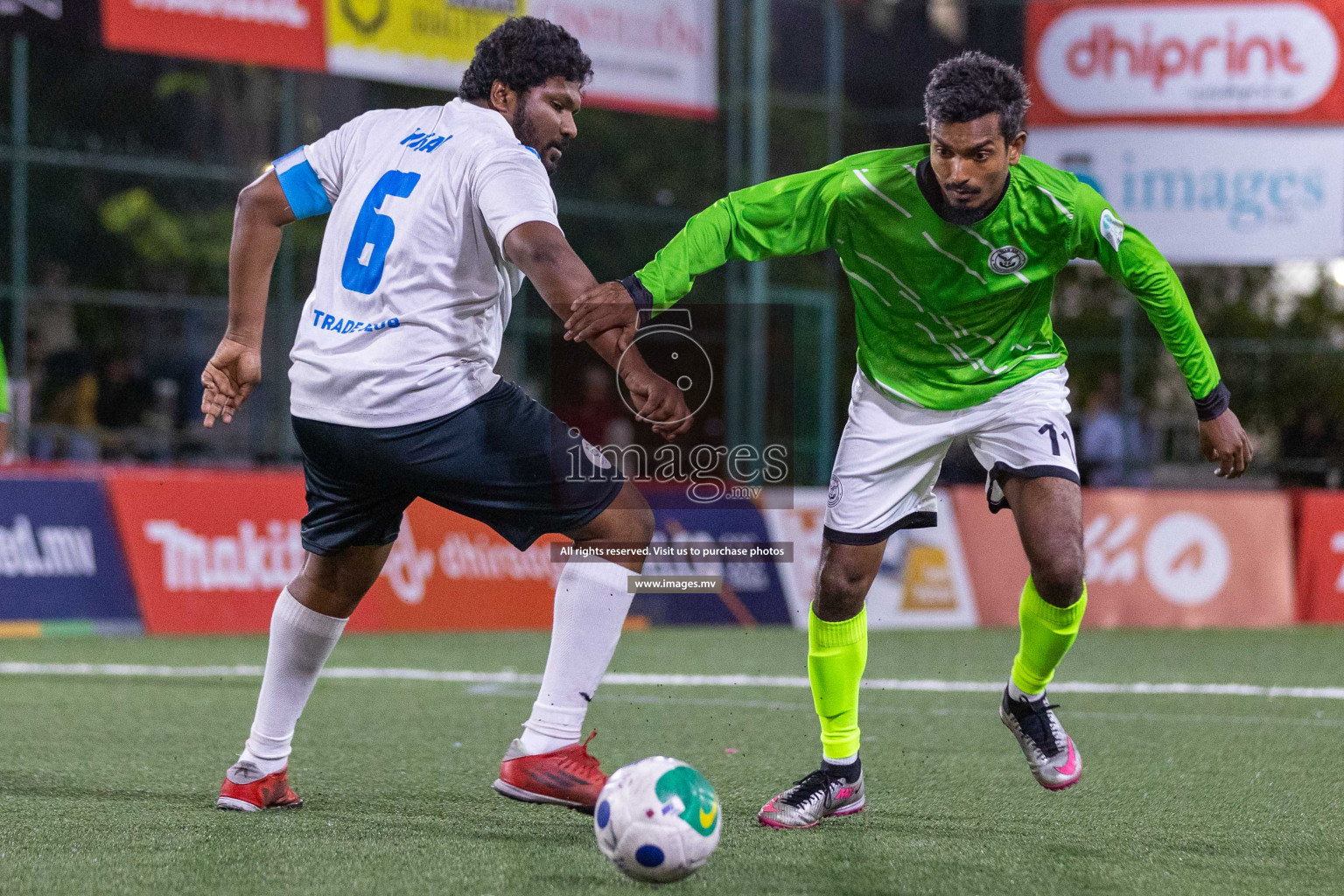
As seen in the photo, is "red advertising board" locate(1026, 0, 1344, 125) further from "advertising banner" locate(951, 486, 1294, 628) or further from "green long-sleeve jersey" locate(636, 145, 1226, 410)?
"green long-sleeve jersey" locate(636, 145, 1226, 410)

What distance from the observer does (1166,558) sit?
39.7 ft

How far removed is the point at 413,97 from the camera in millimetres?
16703

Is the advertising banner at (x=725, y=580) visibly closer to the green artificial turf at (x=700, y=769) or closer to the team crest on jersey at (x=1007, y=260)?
the green artificial turf at (x=700, y=769)

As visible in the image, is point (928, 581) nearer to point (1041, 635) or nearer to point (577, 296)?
point (1041, 635)

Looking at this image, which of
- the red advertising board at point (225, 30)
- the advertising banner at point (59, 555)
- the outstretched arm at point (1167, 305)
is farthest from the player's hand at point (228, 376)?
the red advertising board at point (225, 30)

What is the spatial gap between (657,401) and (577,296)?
1.05ft

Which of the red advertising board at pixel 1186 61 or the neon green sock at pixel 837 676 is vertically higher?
the red advertising board at pixel 1186 61

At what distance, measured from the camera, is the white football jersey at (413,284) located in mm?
4301

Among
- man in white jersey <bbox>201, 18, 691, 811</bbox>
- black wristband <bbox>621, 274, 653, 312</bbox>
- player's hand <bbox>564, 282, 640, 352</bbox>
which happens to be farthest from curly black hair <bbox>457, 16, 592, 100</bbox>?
player's hand <bbox>564, 282, 640, 352</bbox>

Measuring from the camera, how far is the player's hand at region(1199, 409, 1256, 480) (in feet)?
15.7

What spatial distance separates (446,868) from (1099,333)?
15.7 m

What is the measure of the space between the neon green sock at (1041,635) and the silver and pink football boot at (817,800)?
0.65m

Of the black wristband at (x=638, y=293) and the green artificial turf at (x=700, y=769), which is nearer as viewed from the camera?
the green artificial turf at (x=700, y=769)

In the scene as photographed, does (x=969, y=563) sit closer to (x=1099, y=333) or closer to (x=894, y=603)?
(x=894, y=603)
